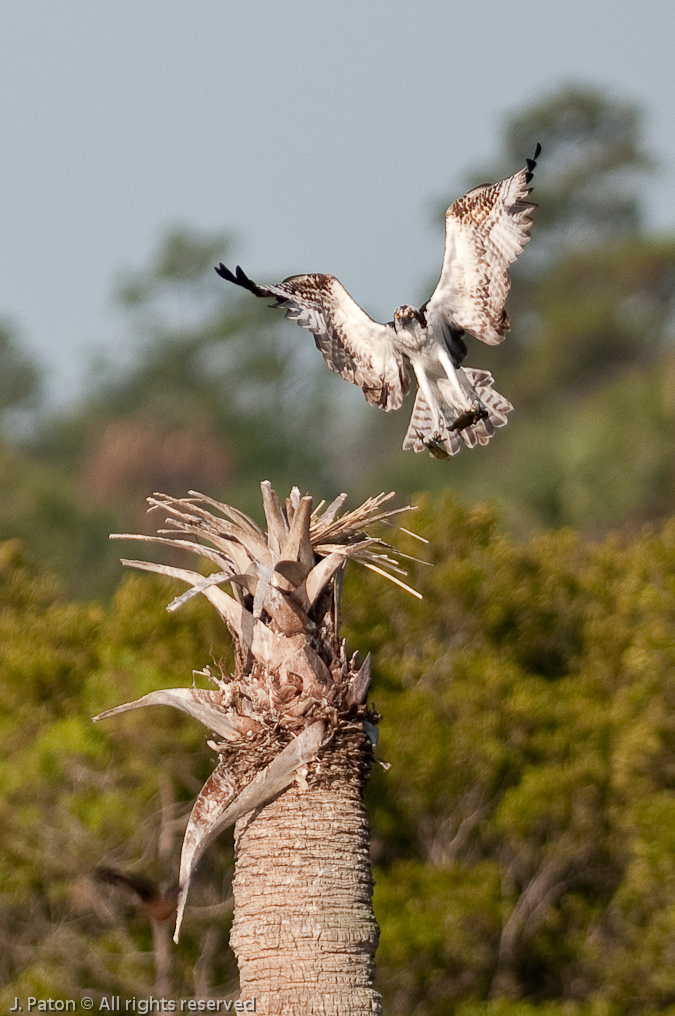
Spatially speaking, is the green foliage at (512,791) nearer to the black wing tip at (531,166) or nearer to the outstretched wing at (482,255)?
the outstretched wing at (482,255)

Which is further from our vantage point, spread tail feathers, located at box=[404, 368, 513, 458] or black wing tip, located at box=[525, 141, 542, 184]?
spread tail feathers, located at box=[404, 368, 513, 458]

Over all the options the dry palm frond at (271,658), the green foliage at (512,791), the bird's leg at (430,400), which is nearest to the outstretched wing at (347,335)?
the bird's leg at (430,400)

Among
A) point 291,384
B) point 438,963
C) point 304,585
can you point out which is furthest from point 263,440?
point 304,585

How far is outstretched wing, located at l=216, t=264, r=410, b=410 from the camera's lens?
9.27m

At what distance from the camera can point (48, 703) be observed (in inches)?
597

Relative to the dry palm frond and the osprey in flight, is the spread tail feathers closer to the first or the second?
the osprey in flight

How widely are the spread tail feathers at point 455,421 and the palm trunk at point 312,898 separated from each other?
2708mm

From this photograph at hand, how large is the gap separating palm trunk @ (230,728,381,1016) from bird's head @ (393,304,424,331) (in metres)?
3.41

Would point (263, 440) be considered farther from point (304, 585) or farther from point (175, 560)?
point (304, 585)

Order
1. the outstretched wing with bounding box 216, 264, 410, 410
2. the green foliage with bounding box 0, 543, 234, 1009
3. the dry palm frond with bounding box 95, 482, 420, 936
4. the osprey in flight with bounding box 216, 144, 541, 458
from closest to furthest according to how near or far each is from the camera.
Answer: the dry palm frond with bounding box 95, 482, 420, 936, the osprey in flight with bounding box 216, 144, 541, 458, the outstretched wing with bounding box 216, 264, 410, 410, the green foliage with bounding box 0, 543, 234, 1009

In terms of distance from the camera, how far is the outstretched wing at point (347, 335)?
30.4 ft

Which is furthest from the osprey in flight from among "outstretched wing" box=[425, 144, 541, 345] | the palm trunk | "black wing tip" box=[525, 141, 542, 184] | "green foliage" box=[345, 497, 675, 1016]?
"green foliage" box=[345, 497, 675, 1016]

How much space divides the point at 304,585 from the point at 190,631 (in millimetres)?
8198

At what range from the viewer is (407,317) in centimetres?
955
